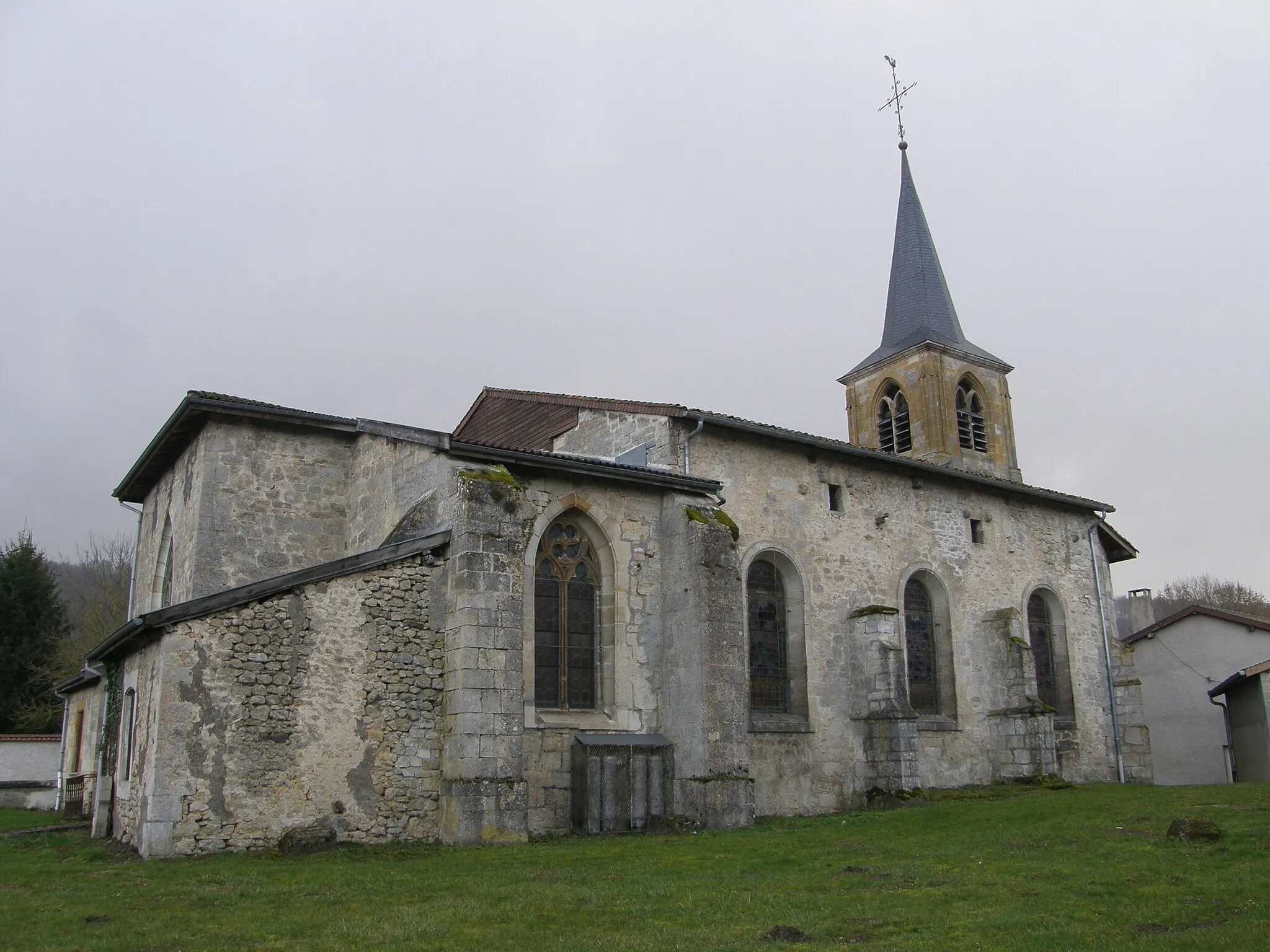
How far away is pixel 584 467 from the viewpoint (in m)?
15.3

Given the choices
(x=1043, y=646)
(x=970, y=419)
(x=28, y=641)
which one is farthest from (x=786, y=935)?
(x=28, y=641)

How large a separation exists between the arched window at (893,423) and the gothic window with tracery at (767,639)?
1466 centimetres

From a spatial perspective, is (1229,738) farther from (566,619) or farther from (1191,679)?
(566,619)

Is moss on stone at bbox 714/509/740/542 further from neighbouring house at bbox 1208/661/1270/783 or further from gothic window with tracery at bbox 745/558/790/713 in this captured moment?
neighbouring house at bbox 1208/661/1270/783

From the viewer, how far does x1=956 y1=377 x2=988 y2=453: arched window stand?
1249 inches

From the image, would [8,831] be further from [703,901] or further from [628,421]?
[703,901]

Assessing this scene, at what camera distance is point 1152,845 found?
35.4 feet

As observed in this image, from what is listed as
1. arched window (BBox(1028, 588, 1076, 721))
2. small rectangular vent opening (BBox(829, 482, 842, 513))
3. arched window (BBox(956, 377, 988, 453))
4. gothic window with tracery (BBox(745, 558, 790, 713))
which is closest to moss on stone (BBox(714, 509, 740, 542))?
gothic window with tracery (BBox(745, 558, 790, 713))

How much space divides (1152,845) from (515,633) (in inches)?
291

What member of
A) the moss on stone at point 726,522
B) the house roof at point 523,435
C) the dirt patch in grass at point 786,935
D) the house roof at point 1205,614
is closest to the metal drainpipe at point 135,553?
the house roof at point 523,435

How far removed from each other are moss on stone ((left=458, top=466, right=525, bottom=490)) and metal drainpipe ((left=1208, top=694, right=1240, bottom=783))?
19.5m

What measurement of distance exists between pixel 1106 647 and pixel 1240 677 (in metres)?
2.89

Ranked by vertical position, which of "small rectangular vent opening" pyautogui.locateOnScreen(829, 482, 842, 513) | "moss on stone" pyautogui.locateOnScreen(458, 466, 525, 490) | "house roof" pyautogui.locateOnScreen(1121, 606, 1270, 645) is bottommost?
"house roof" pyautogui.locateOnScreen(1121, 606, 1270, 645)

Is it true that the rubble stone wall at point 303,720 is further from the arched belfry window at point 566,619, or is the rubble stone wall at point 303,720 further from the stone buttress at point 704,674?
the stone buttress at point 704,674
